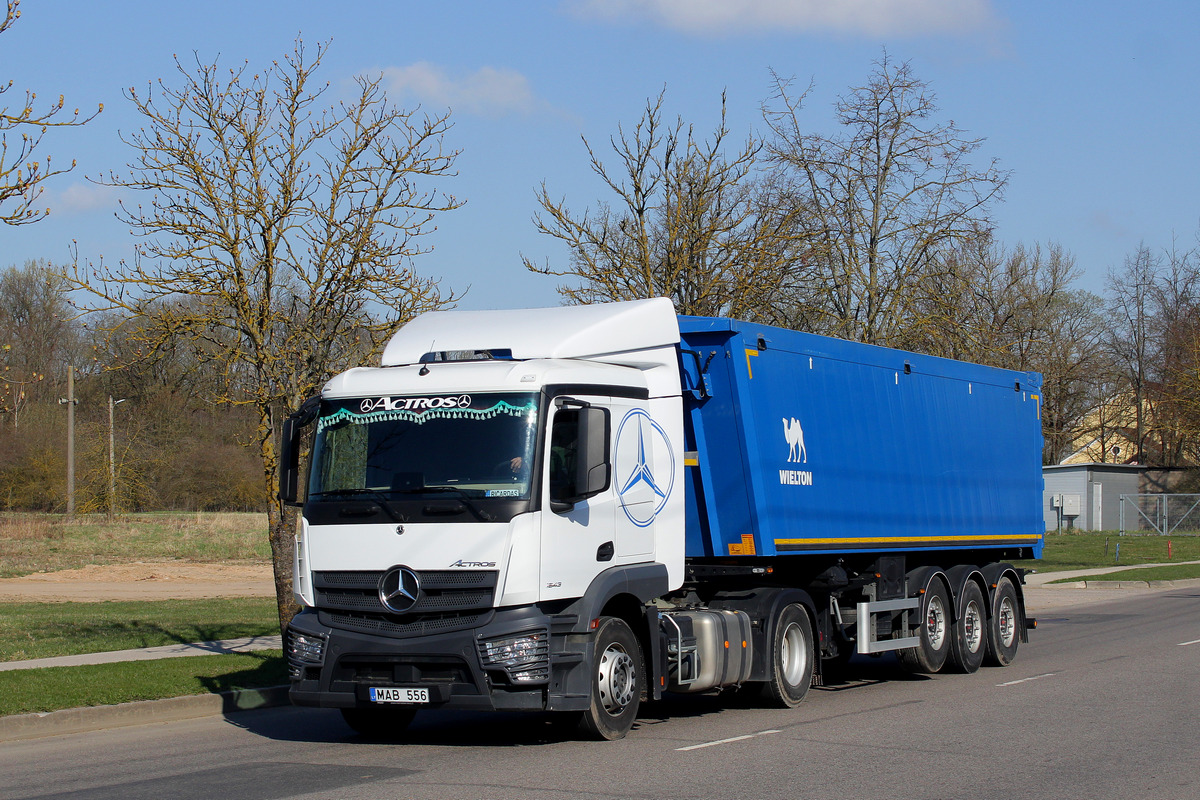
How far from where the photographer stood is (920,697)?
12.9 m

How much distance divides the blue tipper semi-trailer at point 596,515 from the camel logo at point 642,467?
0.02 meters

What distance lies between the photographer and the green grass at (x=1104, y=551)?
1517 inches

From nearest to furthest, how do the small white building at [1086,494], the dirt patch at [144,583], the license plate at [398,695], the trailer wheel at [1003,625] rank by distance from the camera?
the license plate at [398,695] < the trailer wheel at [1003,625] < the dirt patch at [144,583] < the small white building at [1086,494]

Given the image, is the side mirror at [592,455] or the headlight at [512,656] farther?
the side mirror at [592,455]

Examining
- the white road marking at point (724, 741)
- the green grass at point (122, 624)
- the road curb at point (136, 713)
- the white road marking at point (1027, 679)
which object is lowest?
the green grass at point (122, 624)

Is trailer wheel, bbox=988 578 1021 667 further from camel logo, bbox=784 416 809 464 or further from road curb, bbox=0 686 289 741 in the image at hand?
road curb, bbox=0 686 289 741

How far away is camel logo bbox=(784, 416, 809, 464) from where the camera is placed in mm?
11867

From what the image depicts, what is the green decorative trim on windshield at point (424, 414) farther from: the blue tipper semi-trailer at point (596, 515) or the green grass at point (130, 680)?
the green grass at point (130, 680)

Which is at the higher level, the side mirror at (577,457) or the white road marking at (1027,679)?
the side mirror at (577,457)

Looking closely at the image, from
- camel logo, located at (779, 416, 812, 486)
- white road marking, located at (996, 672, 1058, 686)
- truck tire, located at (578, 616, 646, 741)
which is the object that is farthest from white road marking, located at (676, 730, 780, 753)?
white road marking, located at (996, 672, 1058, 686)

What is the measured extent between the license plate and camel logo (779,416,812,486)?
4.12 metres

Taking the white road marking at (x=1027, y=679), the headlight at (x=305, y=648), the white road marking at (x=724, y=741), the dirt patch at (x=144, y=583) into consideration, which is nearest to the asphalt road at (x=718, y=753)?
the white road marking at (x=724, y=741)

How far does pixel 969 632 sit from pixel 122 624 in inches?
539

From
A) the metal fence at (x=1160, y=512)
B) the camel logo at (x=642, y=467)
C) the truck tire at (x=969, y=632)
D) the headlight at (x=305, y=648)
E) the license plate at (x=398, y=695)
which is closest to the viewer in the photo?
the license plate at (x=398, y=695)
